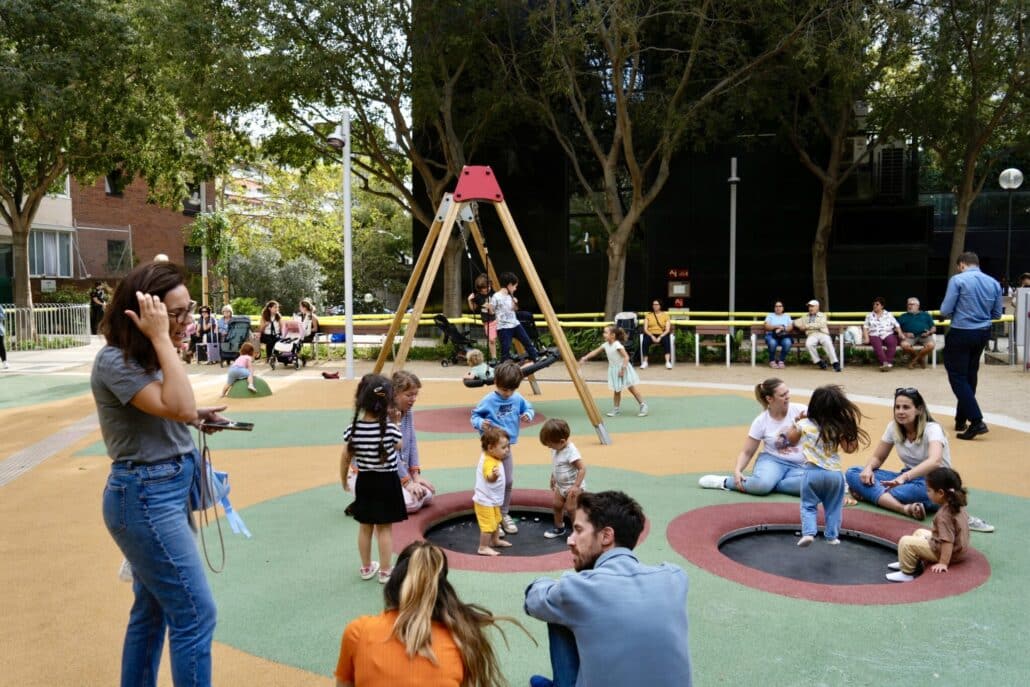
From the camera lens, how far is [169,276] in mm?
3035

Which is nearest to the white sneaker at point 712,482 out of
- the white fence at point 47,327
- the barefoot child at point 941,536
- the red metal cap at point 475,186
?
the barefoot child at point 941,536

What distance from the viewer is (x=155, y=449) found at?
9.84 ft

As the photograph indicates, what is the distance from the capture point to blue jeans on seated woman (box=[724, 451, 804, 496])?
23.0 ft

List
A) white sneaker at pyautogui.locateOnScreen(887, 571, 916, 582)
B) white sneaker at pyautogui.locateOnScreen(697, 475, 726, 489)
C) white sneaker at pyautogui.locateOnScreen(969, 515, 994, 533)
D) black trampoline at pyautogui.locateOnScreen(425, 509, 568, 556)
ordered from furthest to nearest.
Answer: white sneaker at pyautogui.locateOnScreen(697, 475, 726, 489)
white sneaker at pyautogui.locateOnScreen(969, 515, 994, 533)
black trampoline at pyautogui.locateOnScreen(425, 509, 568, 556)
white sneaker at pyautogui.locateOnScreen(887, 571, 916, 582)

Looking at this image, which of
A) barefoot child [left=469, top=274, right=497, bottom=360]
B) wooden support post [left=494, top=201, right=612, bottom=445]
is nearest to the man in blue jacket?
wooden support post [left=494, top=201, right=612, bottom=445]

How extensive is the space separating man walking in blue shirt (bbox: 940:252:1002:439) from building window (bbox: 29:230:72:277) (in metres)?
34.4

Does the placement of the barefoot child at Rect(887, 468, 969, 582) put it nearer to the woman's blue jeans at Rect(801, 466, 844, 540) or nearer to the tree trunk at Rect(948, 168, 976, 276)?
the woman's blue jeans at Rect(801, 466, 844, 540)

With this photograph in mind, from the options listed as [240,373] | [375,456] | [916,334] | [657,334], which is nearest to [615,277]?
[657,334]

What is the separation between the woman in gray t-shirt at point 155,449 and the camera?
2869 mm

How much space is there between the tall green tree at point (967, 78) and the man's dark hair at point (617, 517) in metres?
18.8

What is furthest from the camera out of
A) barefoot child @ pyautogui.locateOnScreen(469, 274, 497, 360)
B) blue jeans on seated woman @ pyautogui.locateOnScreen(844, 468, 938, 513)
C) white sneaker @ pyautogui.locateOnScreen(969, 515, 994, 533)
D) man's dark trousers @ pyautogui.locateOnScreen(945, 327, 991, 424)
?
barefoot child @ pyautogui.locateOnScreen(469, 274, 497, 360)

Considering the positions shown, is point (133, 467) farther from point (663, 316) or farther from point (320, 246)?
point (320, 246)

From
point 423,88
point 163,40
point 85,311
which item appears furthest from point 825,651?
point 85,311

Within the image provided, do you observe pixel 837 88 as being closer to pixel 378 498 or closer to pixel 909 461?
pixel 909 461
